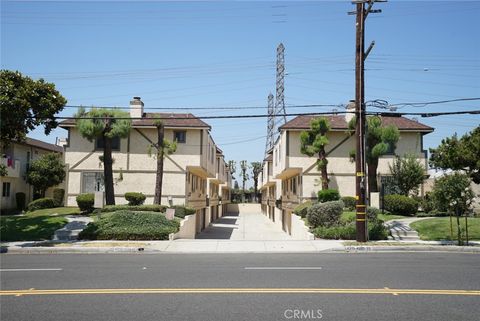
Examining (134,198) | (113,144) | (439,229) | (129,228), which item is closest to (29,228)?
(129,228)

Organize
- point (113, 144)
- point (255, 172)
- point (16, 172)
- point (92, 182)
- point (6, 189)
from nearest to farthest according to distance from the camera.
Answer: point (92, 182), point (113, 144), point (6, 189), point (16, 172), point (255, 172)

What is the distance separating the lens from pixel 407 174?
32531mm

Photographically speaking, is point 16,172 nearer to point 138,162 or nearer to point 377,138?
point 138,162

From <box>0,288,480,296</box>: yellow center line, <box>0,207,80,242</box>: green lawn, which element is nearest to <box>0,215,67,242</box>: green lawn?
<box>0,207,80,242</box>: green lawn

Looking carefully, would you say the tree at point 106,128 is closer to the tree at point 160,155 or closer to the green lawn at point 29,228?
the tree at point 160,155

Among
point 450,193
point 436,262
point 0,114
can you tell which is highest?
point 0,114

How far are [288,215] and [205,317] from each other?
31.3 meters

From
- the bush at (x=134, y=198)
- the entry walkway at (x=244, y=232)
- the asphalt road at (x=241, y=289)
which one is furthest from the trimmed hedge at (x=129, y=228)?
the entry walkway at (x=244, y=232)

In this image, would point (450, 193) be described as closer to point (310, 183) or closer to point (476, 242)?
point (476, 242)

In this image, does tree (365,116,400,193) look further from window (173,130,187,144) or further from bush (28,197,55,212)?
bush (28,197,55,212)

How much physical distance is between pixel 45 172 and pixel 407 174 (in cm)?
3102

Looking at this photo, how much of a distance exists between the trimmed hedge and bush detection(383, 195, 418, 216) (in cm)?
1489

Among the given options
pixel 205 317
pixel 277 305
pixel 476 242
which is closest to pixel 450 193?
pixel 476 242

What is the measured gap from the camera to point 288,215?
125ft
